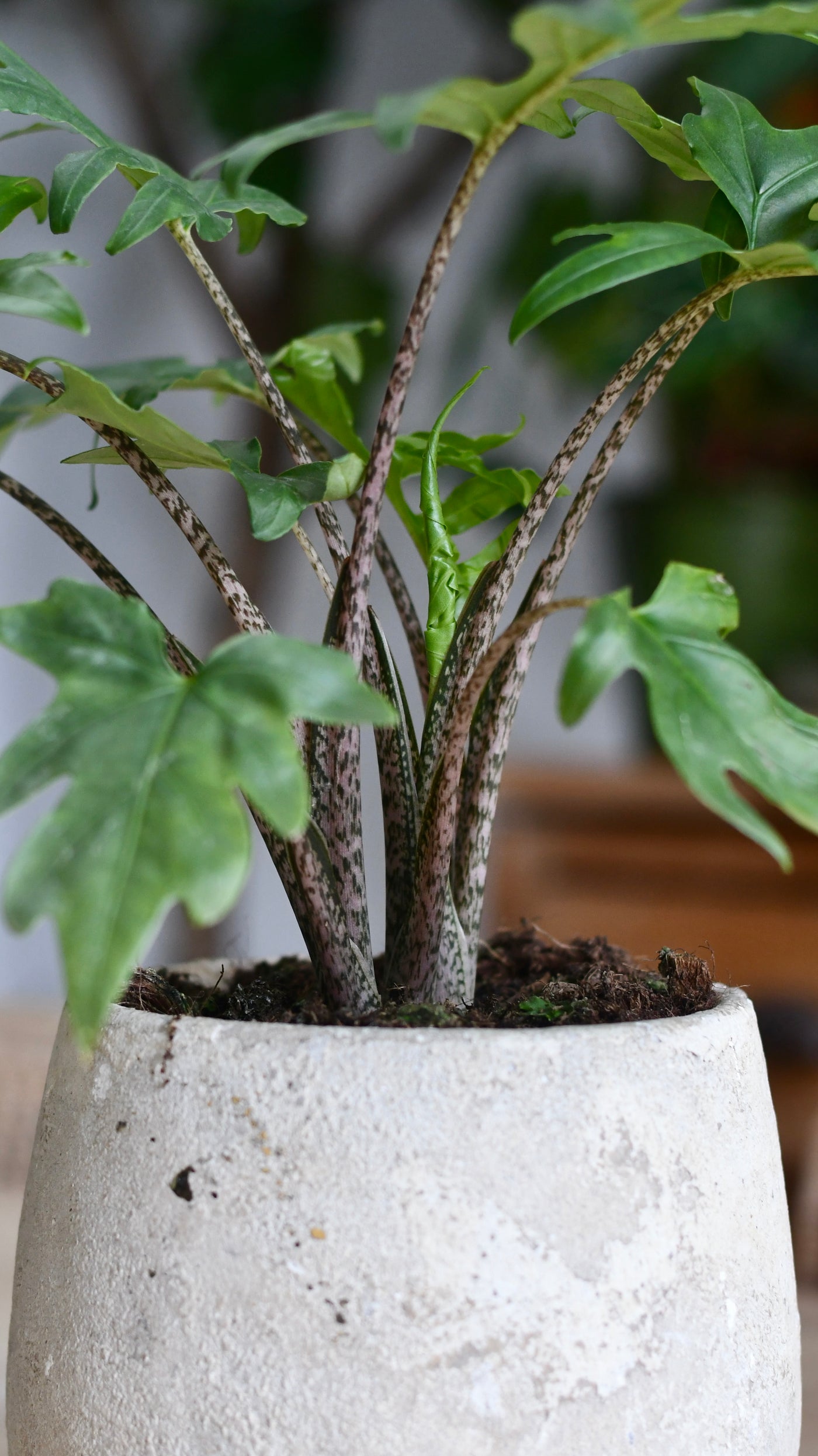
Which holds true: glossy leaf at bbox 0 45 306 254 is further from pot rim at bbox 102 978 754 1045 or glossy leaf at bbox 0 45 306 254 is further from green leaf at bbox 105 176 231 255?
pot rim at bbox 102 978 754 1045

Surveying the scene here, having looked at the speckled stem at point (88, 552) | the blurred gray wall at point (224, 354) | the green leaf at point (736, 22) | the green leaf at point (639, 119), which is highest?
the blurred gray wall at point (224, 354)

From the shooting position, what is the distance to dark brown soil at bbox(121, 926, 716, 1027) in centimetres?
40

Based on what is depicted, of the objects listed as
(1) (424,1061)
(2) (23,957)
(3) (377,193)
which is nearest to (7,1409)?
(1) (424,1061)

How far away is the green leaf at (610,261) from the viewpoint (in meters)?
0.34

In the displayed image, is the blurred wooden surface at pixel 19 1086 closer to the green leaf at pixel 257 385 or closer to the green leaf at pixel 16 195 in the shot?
the green leaf at pixel 257 385

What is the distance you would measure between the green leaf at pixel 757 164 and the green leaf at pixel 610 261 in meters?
0.07

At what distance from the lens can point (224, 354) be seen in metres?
2.09

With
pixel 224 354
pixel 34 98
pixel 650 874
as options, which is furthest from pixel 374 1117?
pixel 224 354

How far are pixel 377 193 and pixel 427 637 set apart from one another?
6.23 feet

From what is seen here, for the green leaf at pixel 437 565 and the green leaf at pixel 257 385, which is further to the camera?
the green leaf at pixel 257 385

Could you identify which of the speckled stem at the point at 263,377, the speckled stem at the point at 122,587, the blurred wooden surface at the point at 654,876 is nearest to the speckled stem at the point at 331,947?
the speckled stem at the point at 122,587

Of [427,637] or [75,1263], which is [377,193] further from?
[75,1263]

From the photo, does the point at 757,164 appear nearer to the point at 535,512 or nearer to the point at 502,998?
the point at 535,512

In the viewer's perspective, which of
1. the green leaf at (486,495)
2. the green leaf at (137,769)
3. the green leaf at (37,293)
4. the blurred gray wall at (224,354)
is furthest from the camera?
the blurred gray wall at (224,354)
